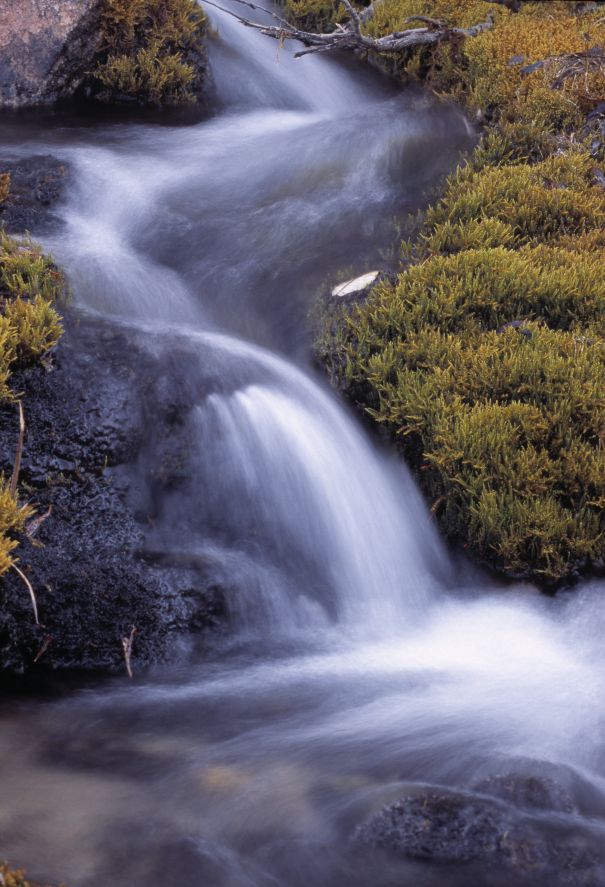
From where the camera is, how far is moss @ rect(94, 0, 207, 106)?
9648mm

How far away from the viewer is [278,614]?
5117 millimetres

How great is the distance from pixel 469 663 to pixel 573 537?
115cm

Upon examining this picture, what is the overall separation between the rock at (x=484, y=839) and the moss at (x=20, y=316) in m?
2.27

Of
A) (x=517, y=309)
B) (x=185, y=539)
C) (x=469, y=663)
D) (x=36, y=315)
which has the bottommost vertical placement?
(x=469, y=663)

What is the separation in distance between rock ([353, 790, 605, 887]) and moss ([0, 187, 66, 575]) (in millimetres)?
2270

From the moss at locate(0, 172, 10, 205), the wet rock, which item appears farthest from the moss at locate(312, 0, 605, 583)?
the moss at locate(0, 172, 10, 205)

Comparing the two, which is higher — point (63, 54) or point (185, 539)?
point (63, 54)

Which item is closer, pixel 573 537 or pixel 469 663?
pixel 469 663

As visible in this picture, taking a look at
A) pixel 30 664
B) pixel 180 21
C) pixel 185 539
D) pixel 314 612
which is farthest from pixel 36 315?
pixel 180 21

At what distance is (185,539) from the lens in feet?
17.2

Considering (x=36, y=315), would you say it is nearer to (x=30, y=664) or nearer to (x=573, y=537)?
(x=30, y=664)

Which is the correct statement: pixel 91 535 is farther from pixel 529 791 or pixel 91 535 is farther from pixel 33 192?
pixel 33 192

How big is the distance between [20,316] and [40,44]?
215 inches

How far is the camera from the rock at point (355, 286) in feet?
23.4
